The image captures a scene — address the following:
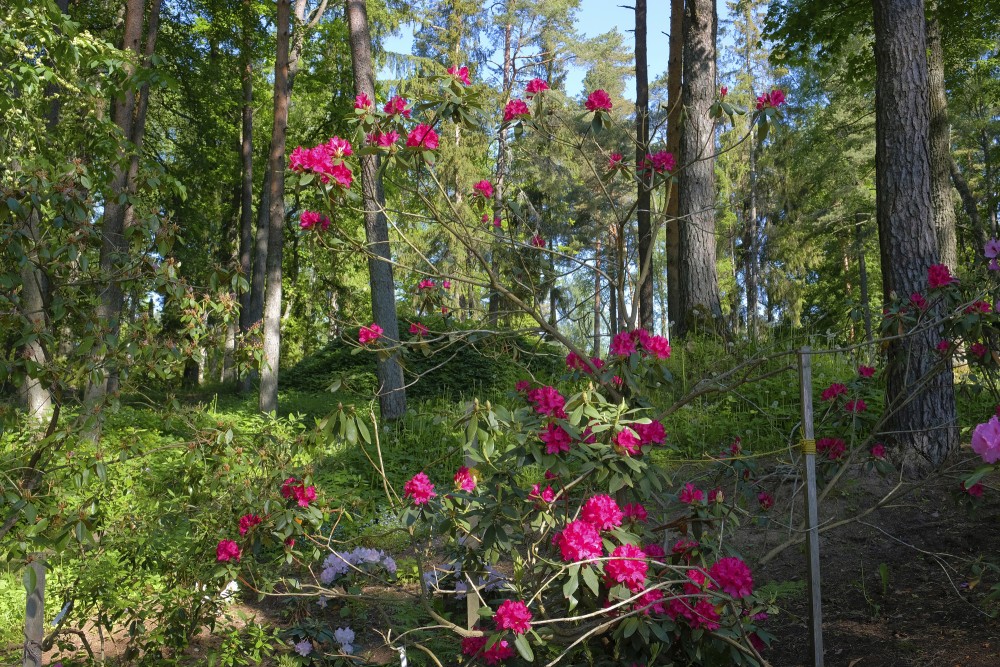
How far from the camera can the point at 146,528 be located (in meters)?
3.56

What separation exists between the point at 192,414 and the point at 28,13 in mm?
3081

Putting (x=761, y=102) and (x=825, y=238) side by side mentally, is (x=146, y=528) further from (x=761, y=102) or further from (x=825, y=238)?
(x=825, y=238)

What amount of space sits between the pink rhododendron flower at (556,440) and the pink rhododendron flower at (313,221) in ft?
5.61

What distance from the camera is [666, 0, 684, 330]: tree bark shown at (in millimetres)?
7887

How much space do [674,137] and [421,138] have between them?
579 cm

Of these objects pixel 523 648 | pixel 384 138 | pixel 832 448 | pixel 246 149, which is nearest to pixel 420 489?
pixel 523 648

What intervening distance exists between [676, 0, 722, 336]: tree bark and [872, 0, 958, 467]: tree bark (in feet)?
7.85

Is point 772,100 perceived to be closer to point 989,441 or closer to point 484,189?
point 484,189

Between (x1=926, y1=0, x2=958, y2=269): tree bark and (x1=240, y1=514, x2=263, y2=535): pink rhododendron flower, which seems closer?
(x1=240, y1=514, x2=263, y2=535): pink rhododendron flower

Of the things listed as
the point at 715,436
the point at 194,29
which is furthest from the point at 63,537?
the point at 194,29

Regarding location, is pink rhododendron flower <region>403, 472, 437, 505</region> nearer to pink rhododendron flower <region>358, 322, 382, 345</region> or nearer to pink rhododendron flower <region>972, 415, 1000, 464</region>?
pink rhododendron flower <region>358, 322, 382, 345</region>

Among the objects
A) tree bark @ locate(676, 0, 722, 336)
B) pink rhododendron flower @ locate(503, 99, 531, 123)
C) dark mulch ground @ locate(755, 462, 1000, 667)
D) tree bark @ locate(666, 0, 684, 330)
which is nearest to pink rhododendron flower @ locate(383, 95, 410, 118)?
pink rhododendron flower @ locate(503, 99, 531, 123)

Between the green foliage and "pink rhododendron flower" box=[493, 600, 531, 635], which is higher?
the green foliage

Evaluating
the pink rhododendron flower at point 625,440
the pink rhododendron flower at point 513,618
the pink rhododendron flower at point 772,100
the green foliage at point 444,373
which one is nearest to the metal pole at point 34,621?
the pink rhododendron flower at point 513,618
